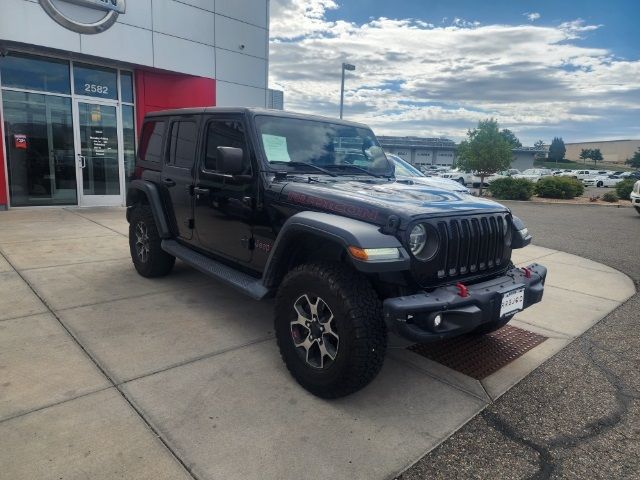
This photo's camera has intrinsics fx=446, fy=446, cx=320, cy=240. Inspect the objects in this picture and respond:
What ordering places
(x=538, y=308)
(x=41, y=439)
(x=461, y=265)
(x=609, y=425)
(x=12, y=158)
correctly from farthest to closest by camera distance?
(x=12, y=158) → (x=538, y=308) → (x=461, y=265) → (x=609, y=425) → (x=41, y=439)

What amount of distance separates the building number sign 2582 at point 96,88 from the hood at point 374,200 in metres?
9.46

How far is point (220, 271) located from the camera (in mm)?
3889

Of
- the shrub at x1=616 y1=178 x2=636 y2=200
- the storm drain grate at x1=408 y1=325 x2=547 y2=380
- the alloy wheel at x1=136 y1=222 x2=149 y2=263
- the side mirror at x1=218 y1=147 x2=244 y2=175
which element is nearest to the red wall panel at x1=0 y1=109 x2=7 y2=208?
the alloy wheel at x1=136 y1=222 x2=149 y2=263

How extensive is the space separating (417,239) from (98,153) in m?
10.5

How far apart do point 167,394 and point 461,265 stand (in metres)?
2.07

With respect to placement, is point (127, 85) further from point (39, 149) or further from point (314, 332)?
point (314, 332)

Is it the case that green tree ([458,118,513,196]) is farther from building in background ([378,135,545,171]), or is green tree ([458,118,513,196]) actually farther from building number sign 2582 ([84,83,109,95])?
building in background ([378,135,545,171])

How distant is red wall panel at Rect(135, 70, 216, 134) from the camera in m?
11.4

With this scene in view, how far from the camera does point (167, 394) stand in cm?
284

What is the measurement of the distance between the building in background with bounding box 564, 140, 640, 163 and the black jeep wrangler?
13244 centimetres

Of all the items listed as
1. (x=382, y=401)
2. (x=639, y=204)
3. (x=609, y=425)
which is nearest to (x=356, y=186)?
(x=382, y=401)

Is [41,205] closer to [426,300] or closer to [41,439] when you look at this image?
[41,439]

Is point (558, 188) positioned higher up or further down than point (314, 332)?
higher up

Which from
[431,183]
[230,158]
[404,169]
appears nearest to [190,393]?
[230,158]
